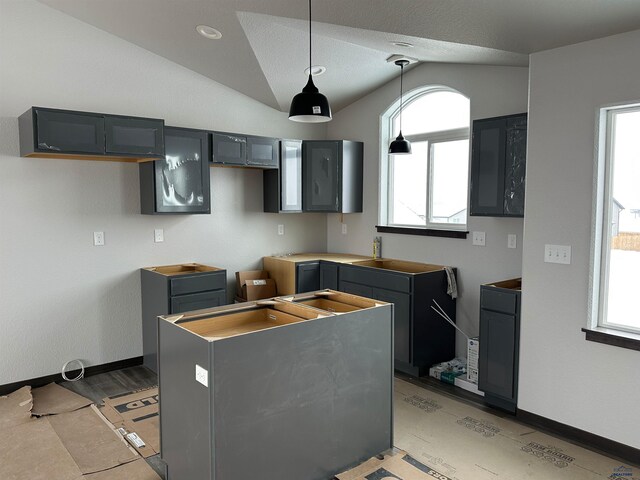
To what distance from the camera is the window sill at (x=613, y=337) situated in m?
2.77

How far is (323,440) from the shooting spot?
262 cm

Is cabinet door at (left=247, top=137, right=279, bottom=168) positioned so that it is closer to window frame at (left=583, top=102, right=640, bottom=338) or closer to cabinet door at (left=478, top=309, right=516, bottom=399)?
cabinet door at (left=478, top=309, right=516, bottom=399)

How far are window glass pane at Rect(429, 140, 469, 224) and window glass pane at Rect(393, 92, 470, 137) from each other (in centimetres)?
19

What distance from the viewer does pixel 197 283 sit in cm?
425

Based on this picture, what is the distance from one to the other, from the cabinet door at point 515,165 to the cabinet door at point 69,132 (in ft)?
10.1

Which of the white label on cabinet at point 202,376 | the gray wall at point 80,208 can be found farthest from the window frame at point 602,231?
the gray wall at point 80,208

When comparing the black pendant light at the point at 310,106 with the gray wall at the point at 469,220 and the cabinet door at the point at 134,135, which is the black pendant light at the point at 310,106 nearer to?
the cabinet door at the point at 134,135

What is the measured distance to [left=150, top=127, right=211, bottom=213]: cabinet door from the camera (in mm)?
4211

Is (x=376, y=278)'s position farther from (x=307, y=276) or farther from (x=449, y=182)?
(x=449, y=182)

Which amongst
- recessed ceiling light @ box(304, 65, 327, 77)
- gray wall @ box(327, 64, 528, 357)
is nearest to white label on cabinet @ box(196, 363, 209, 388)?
gray wall @ box(327, 64, 528, 357)

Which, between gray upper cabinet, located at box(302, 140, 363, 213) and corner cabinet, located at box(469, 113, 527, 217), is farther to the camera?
gray upper cabinet, located at box(302, 140, 363, 213)

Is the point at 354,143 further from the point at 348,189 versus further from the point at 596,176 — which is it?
the point at 596,176

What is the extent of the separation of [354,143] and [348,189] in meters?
0.50

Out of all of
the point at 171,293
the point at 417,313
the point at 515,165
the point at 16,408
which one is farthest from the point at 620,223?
the point at 16,408
